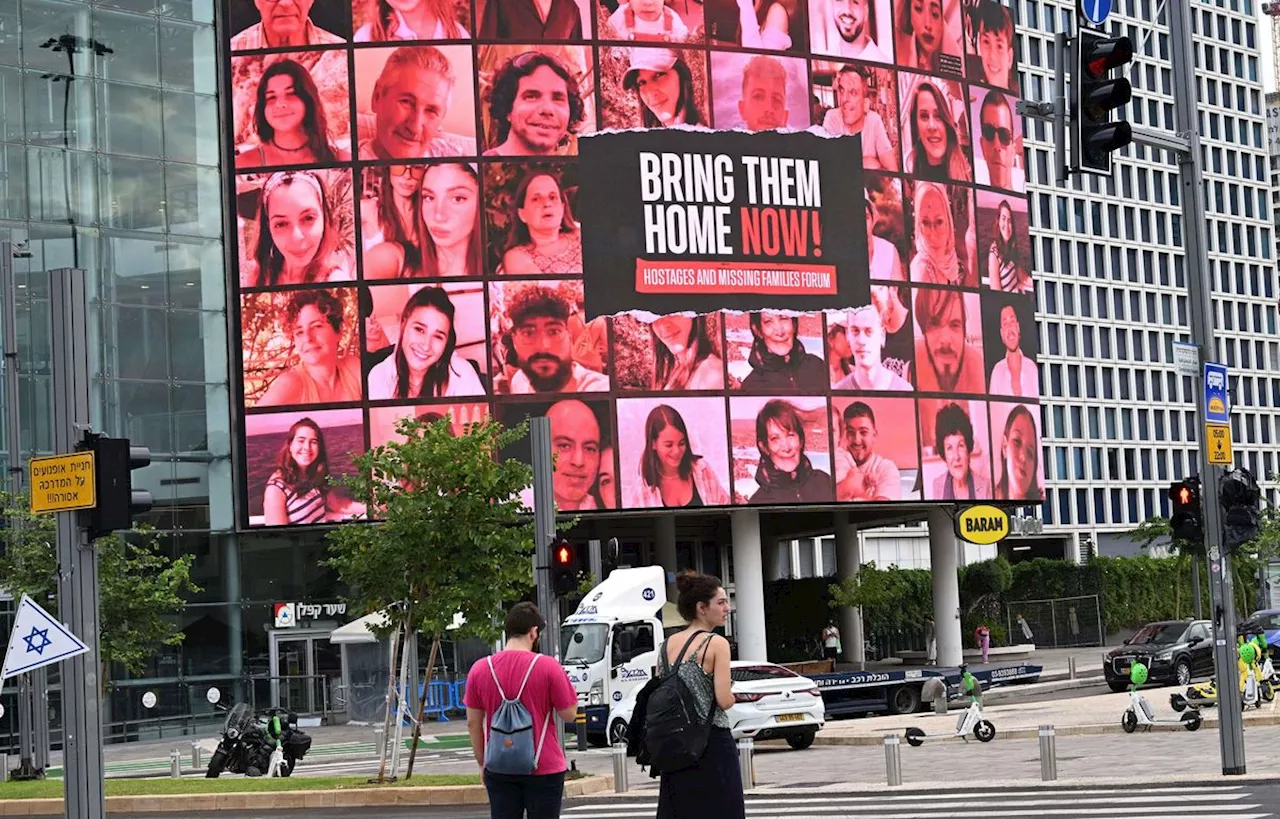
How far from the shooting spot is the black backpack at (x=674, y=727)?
10.9m

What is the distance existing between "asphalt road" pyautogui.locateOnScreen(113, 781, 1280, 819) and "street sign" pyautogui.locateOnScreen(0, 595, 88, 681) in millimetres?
7174

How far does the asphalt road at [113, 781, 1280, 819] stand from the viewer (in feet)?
62.8

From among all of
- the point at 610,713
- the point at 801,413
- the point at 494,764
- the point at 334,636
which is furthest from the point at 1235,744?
the point at 801,413

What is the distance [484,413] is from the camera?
185 feet

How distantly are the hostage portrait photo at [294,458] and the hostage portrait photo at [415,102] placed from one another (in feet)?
24.4

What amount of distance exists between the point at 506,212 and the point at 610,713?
21725 mm

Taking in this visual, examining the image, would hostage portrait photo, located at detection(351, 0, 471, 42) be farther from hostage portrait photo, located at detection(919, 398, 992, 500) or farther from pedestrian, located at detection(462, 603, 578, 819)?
pedestrian, located at detection(462, 603, 578, 819)

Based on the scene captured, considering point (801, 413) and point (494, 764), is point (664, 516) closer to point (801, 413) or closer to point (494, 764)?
point (801, 413)

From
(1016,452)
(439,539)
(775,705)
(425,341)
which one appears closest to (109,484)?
(439,539)

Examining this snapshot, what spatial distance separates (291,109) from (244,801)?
3412 centimetres

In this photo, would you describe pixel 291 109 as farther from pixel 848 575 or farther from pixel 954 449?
pixel 848 575

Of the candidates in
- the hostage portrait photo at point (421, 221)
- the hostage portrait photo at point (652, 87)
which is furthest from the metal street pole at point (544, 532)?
the hostage portrait photo at point (652, 87)

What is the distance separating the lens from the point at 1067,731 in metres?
33.8

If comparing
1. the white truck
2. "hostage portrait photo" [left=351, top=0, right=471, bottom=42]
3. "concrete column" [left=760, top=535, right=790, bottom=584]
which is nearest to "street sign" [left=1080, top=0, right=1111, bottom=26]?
the white truck
